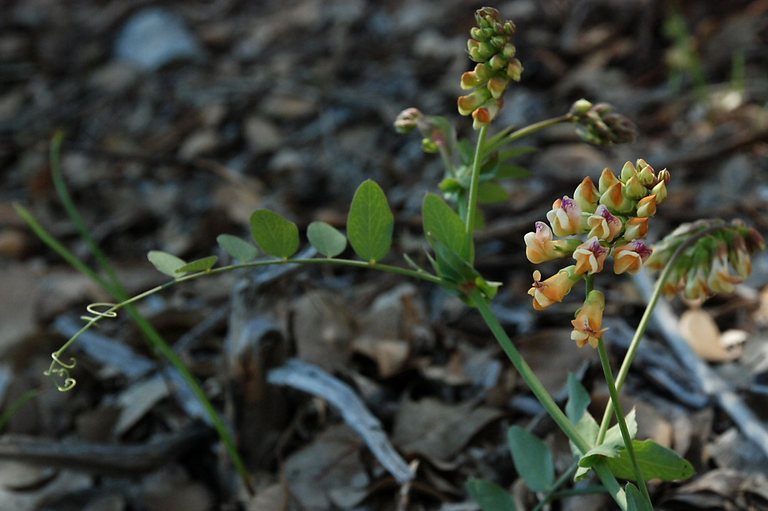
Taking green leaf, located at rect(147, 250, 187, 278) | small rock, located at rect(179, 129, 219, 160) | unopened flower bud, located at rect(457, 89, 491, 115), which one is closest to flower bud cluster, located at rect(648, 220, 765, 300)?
unopened flower bud, located at rect(457, 89, 491, 115)

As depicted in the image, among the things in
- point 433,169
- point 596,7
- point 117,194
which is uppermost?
point 596,7

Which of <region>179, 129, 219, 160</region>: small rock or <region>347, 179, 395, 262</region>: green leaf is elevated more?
<region>347, 179, 395, 262</region>: green leaf

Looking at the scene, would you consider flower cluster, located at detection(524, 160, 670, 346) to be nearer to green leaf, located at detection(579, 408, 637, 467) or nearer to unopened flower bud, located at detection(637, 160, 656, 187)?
unopened flower bud, located at detection(637, 160, 656, 187)

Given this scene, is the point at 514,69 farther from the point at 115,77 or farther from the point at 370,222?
the point at 115,77

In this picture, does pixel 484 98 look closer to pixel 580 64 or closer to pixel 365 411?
pixel 365 411

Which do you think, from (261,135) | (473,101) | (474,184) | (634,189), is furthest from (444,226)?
(261,135)

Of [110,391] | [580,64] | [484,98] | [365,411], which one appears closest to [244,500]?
[365,411]
